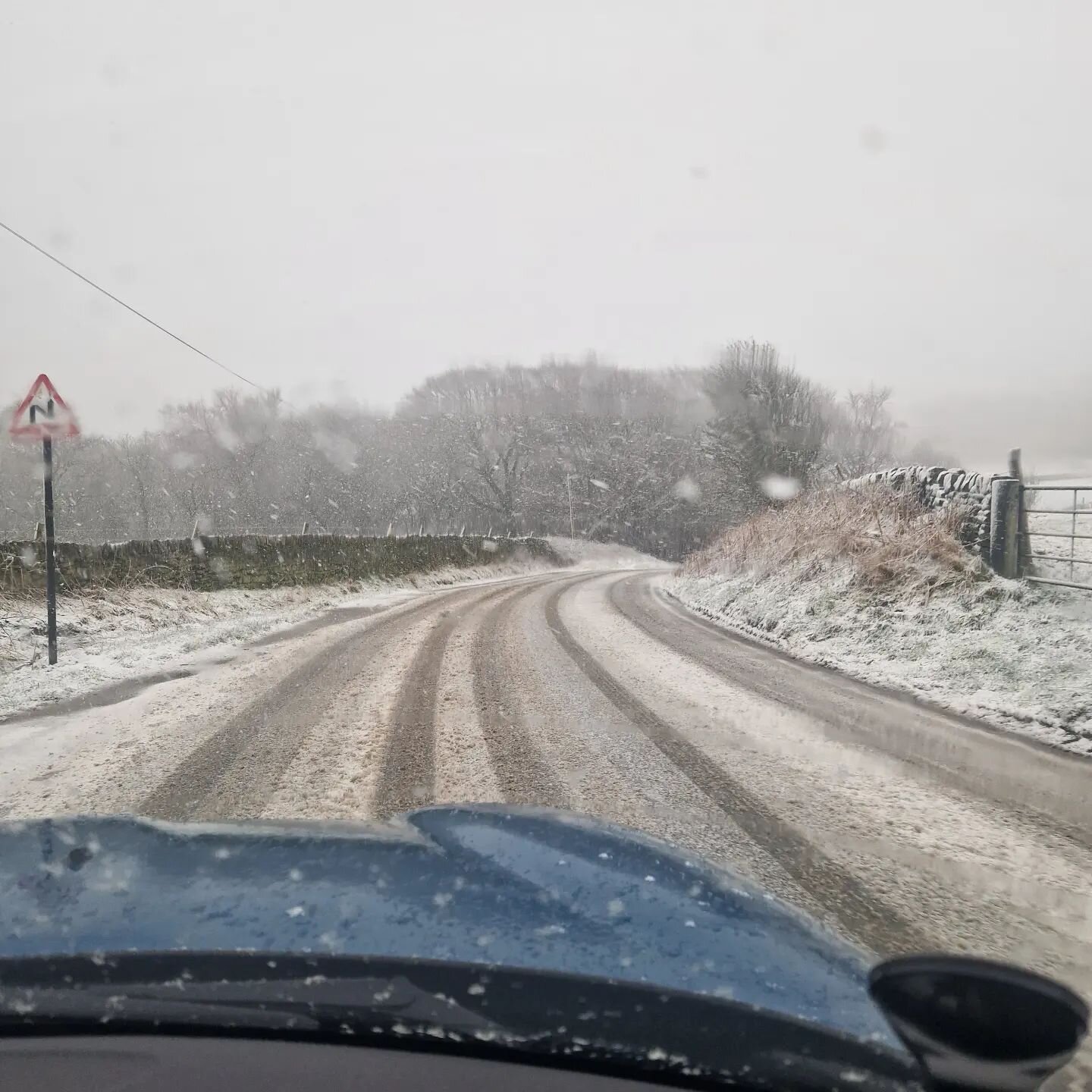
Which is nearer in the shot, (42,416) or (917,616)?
(42,416)

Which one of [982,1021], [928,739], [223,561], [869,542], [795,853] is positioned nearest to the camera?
[982,1021]

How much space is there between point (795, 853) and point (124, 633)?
1032 cm

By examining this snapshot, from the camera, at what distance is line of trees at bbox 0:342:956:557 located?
143 ft

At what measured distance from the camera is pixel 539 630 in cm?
1043

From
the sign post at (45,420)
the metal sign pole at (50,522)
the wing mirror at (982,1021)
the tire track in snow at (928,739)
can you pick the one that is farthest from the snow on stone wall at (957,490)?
the metal sign pole at (50,522)

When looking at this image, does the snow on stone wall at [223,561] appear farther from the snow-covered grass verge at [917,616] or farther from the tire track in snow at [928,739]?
the snow-covered grass verge at [917,616]

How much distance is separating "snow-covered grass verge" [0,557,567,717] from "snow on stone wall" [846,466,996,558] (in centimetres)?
947

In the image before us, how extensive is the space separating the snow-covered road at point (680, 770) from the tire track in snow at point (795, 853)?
12mm

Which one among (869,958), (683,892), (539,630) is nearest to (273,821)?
(683,892)

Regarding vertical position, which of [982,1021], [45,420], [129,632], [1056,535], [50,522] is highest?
[45,420]

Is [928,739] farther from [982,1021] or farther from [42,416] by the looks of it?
[42,416]

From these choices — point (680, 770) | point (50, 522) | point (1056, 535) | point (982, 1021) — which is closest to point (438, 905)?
point (982, 1021)

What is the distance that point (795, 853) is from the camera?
10.1ft

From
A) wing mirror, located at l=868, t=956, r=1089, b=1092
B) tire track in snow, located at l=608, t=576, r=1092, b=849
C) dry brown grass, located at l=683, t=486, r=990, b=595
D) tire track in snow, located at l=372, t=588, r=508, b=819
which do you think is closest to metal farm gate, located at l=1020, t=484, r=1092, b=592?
dry brown grass, located at l=683, t=486, r=990, b=595
